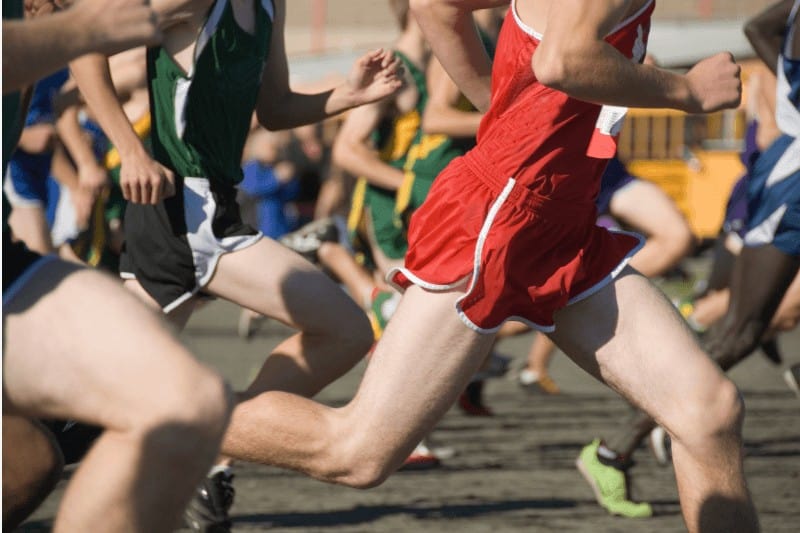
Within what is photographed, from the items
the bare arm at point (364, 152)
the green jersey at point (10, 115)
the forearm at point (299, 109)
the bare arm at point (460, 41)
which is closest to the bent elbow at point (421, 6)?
the bare arm at point (460, 41)

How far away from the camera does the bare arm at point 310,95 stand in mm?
4750

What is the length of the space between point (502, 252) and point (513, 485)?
233cm

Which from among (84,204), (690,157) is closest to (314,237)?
(84,204)

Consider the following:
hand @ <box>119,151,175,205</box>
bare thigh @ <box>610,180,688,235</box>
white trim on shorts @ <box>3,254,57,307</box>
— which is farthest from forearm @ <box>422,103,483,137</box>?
white trim on shorts @ <box>3,254,57,307</box>

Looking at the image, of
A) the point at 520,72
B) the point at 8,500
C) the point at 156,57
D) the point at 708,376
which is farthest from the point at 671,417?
the point at 156,57

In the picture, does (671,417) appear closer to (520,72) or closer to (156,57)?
(520,72)

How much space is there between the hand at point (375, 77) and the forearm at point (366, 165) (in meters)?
2.76

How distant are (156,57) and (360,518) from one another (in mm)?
1764

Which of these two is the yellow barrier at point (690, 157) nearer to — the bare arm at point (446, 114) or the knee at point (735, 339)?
the bare arm at point (446, 114)

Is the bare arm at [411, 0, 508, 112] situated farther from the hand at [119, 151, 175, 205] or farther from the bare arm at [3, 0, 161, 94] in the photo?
the bare arm at [3, 0, 161, 94]

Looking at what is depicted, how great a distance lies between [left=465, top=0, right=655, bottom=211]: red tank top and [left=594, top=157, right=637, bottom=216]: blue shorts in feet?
12.1

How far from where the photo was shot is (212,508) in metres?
4.86

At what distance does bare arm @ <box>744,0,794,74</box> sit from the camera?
595cm

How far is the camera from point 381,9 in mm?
32656
